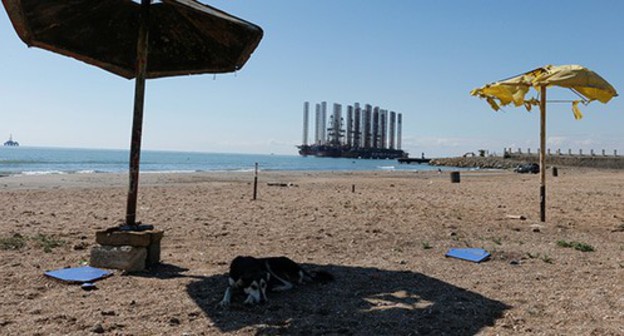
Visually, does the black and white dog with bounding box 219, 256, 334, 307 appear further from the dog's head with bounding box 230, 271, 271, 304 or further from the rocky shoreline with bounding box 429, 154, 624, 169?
the rocky shoreline with bounding box 429, 154, 624, 169

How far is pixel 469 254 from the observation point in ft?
22.2

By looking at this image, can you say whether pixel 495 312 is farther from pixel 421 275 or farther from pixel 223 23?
pixel 223 23

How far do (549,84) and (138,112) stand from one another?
804cm

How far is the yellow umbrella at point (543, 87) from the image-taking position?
30.2 ft

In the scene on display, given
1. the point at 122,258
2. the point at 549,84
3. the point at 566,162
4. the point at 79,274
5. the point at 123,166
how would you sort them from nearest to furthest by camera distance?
the point at 79,274 < the point at 122,258 < the point at 549,84 < the point at 123,166 < the point at 566,162

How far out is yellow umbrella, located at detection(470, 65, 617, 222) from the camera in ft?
30.2

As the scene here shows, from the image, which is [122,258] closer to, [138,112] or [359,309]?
[138,112]

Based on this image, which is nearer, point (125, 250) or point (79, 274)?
point (79, 274)

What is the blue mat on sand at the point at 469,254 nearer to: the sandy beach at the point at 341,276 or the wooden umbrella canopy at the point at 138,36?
the sandy beach at the point at 341,276

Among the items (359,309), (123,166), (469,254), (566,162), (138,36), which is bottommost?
(359,309)

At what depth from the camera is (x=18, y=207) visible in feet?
39.2

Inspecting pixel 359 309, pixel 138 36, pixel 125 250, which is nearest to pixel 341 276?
pixel 359 309

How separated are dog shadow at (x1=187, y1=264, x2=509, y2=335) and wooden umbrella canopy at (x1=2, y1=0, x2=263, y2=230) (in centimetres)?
237

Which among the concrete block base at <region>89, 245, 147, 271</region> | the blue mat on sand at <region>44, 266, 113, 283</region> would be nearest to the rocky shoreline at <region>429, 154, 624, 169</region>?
the concrete block base at <region>89, 245, 147, 271</region>
